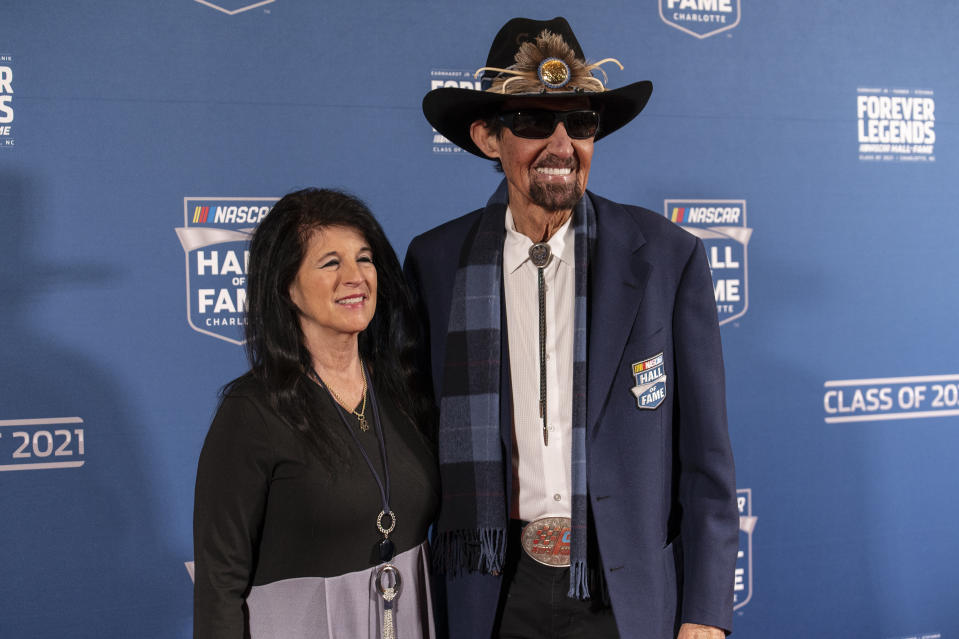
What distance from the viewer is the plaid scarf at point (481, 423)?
1.54 meters

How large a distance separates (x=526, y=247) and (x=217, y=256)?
130 centimetres

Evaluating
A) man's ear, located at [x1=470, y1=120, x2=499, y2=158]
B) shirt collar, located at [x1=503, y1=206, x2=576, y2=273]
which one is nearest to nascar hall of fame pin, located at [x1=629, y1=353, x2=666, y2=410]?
shirt collar, located at [x1=503, y1=206, x2=576, y2=273]

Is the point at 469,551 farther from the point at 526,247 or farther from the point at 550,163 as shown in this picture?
the point at 550,163

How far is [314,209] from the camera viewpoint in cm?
157

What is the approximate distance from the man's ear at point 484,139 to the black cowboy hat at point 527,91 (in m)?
0.02

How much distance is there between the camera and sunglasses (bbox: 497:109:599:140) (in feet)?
5.41

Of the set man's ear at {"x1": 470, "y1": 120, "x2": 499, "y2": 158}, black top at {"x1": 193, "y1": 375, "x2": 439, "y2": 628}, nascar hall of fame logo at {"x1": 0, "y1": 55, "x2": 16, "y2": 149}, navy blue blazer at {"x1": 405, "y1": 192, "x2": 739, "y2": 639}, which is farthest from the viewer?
nascar hall of fame logo at {"x1": 0, "y1": 55, "x2": 16, "y2": 149}

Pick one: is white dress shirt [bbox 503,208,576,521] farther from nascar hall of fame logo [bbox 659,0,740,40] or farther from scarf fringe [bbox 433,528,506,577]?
nascar hall of fame logo [bbox 659,0,740,40]

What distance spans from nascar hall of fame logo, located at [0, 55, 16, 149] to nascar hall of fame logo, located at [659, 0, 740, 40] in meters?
2.22

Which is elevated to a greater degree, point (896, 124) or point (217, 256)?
point (896, 124)

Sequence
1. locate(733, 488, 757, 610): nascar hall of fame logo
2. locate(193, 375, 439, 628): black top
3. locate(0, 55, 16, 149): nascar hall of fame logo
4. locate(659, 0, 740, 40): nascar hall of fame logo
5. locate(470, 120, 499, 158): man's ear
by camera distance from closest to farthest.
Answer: locate(193, 375, 439, 628): black top → locate(470, 120, 499, 158): man's ear → locate(0, 55, 16, 149): nascar hall of fame logo → locate(659, 0, 740, 40): nascar hall of fame logo → locate(733, 488, 757, 610): nascar hall of fame logo

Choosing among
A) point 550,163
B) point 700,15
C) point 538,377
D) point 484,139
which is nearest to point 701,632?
point 538,377

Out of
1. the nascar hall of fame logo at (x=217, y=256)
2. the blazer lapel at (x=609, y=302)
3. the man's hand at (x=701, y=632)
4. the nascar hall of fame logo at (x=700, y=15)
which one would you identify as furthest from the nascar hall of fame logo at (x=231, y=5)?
the man's hand at (x=701, y=632)

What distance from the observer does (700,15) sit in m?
2.94
